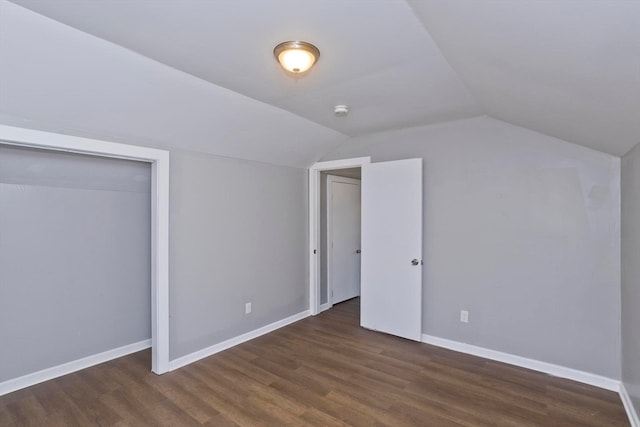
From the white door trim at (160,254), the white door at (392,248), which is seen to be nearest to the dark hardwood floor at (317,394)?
the white door trim at (160,254)

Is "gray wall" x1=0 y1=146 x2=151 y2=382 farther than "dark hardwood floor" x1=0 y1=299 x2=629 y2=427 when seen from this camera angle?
Yes

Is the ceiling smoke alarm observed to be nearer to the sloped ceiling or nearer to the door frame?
the sloped ceiling

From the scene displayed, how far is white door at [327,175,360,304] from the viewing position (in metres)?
4.96

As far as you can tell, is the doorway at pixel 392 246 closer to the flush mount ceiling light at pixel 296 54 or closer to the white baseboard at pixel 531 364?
the white baseboard at pixel 531 364

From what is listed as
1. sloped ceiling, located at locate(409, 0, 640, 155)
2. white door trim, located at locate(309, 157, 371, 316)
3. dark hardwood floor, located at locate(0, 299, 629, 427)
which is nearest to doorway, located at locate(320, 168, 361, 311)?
white door trim, located at locate(309, 157, 371, 316)

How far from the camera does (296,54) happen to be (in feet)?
6.17

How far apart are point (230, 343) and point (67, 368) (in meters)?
1.46

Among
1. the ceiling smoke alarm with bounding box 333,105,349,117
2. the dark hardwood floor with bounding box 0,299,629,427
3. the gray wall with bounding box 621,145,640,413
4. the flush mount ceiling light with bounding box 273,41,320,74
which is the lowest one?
the dark hardwood floor with bounding box 0,299,629,427

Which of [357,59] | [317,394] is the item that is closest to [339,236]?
[317,394]

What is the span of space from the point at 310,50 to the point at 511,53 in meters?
1.06

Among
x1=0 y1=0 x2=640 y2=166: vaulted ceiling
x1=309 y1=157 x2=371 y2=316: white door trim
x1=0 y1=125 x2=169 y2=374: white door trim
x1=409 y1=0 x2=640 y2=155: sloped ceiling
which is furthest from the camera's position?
x1=309 y1=157 x2=371 y2=316: white door trim

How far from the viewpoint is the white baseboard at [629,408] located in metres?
2.19

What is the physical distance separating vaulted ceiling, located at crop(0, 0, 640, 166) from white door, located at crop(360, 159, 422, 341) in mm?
958

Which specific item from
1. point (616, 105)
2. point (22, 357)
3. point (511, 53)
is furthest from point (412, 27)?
point (22, 357)
